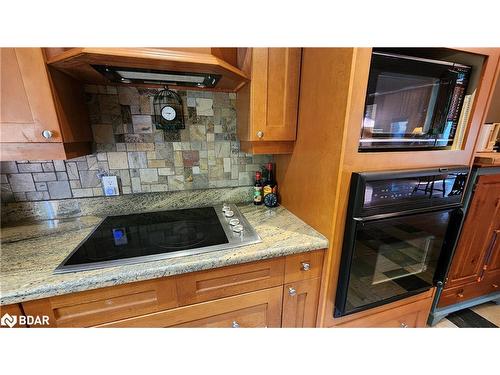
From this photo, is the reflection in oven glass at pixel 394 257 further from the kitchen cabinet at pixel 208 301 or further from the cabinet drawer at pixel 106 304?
the cabinet drawer at pixel 106 304

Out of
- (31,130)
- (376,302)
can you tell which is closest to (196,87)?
(31,130)

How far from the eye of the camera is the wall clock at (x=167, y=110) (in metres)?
1.15

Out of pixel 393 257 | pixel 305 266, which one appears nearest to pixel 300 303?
pixel 305 266

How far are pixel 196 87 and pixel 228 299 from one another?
111 cm

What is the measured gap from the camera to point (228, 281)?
858 millimetres

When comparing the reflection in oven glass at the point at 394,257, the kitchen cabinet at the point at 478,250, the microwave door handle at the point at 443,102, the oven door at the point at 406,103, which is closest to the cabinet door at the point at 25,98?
the oven door at the point at 406,103

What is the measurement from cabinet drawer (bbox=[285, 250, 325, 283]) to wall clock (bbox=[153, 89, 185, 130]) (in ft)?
3.18

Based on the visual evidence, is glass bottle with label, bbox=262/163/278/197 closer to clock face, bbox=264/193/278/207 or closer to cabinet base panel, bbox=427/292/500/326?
clock face, bbox=264/193/278/207

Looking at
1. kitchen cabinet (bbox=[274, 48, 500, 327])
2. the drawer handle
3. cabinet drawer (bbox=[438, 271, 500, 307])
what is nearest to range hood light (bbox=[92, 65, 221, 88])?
kitchen cabinet (bbox=[274, 48, 500, 327])

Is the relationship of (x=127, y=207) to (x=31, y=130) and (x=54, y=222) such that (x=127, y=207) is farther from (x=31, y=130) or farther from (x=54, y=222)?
(x=31, y=130)

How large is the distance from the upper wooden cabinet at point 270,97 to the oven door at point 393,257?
1.91ft

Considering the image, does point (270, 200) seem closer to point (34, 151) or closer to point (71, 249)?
point (71, 249)

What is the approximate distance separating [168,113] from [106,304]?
941 millimetres

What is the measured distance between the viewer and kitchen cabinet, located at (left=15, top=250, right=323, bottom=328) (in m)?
0.72
